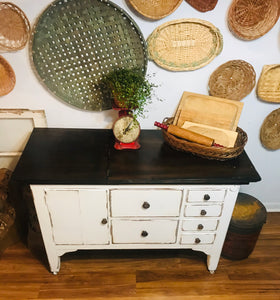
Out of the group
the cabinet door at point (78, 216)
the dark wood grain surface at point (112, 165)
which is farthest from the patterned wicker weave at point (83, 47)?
the cabinet door at point (78, 216)

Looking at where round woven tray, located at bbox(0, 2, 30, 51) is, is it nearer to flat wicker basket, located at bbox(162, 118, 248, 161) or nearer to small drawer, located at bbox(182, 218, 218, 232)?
flat wicker basket, located at bbox(162, 118, 248, 161)

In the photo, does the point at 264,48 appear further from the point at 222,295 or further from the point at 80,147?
the point at 222,295

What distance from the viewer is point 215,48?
1.72 m

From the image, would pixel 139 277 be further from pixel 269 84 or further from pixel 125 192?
pixel 269 84

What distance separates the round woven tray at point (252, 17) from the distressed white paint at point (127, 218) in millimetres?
905

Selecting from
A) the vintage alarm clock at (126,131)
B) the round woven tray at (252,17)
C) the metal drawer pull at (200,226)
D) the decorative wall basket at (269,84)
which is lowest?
the metal drawer pull at (200,226)

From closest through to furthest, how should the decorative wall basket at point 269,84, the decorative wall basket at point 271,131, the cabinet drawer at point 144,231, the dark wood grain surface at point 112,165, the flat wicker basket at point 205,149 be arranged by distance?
the dark wood grain surface at point 112,165 < the flat wicker basket at point 205,149 < the cabinet drawer at point 144,231 < the decorative wall basket at point 269,84 < the decorative wall basket at point 271,131

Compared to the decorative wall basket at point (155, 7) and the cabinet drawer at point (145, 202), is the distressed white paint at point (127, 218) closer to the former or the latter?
the cabinet drawer at point (145, 202)

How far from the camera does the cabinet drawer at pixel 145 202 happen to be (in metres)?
1.56

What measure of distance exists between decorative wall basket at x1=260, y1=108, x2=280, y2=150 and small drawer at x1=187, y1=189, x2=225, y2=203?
705mm

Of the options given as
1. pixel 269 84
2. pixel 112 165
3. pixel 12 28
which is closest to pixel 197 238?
pixel 112 165

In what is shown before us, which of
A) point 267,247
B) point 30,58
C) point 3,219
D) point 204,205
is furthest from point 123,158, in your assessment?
point 267,247

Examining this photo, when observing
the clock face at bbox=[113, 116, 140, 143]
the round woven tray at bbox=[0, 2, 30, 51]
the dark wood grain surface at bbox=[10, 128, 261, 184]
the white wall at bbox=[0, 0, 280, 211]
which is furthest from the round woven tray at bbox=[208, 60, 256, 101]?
the round woven tray at bbox=[0, 2, 30, 51]

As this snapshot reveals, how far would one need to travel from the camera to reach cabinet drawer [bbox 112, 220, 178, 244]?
1.69m
